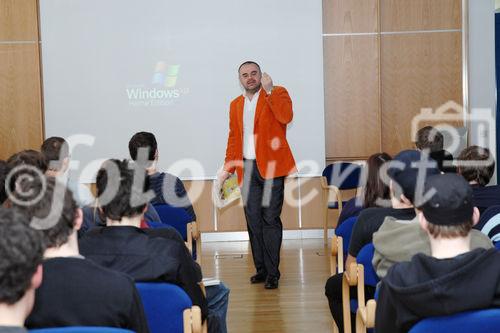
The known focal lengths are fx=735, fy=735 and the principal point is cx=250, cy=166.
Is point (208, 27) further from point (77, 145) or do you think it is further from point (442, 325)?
point (442, 325)

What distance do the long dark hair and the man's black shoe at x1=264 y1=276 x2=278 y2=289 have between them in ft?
6.60

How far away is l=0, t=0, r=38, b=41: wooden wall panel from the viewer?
7699 millimetres

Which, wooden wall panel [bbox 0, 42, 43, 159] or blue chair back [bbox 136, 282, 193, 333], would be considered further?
wooden wall panel [bbox 0, 42, 43, 159]

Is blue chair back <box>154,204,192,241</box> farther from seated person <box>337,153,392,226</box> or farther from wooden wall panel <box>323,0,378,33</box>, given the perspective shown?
wooden wall panel <box>323,0,378,33</box>

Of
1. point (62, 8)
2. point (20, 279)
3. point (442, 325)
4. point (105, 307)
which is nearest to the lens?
point (20, 279)

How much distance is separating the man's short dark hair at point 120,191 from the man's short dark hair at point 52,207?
540mm

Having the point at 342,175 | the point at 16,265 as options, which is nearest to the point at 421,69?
the point at 342,175

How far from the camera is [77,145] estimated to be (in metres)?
7.74

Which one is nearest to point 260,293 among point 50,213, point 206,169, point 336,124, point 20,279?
point 206,169

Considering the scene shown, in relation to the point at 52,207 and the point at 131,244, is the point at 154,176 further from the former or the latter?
the point at 52,207

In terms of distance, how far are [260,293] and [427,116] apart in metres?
3.45

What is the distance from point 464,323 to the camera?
196 cm

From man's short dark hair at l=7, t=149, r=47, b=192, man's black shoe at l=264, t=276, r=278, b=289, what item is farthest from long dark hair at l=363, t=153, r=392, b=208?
man's black shoe at l=264, t=276, r=278, b=289

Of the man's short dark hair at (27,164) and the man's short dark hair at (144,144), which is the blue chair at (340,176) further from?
the man's short dark hair at (27,164)
